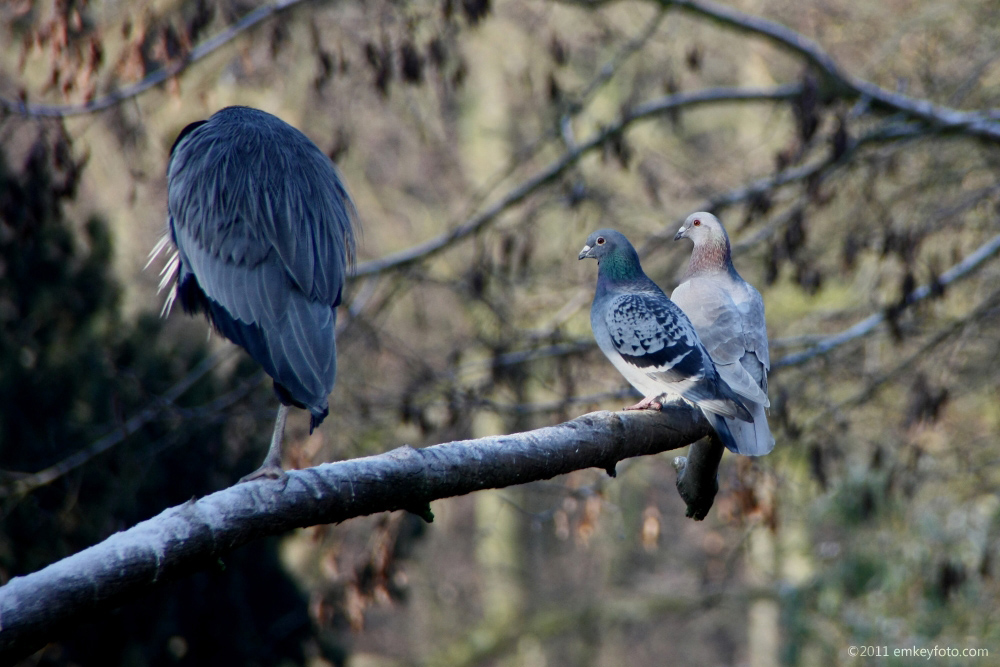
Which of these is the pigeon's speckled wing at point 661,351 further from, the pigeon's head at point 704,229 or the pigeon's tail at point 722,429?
the pigeon's head at point 704,229

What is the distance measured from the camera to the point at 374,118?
12391mm

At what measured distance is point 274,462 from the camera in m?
2.95

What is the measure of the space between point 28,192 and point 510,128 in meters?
8.23

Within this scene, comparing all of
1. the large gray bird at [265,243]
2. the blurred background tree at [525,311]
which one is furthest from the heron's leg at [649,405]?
the blurred background tree at [525,311]

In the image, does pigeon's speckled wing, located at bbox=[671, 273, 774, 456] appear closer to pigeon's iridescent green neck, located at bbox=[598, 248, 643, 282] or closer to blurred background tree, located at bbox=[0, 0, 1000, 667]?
pigeon's iridescent green neck, located at bbox=[598, 248, 643, 282]

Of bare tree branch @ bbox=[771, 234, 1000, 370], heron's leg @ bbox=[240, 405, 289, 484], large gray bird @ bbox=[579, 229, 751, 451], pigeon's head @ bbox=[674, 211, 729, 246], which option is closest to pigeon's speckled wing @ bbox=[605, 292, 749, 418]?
large gray bird @ bbox=[579, 229, 751, 451]

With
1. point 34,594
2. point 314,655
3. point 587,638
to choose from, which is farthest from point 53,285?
point 587,638

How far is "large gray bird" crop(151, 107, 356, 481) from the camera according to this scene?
3215mm

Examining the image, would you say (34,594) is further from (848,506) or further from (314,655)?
(848,506)

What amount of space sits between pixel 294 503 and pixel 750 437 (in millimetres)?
1664

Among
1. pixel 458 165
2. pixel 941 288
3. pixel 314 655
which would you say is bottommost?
pixel 314 655

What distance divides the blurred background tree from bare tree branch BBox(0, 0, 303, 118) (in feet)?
0.11

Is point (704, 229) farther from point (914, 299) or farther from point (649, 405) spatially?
point (914, 299)

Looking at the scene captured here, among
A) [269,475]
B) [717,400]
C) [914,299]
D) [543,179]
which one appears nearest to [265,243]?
[269,475]
